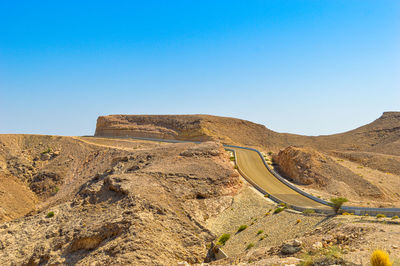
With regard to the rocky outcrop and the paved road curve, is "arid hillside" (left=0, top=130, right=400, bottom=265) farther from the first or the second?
the paved road curve

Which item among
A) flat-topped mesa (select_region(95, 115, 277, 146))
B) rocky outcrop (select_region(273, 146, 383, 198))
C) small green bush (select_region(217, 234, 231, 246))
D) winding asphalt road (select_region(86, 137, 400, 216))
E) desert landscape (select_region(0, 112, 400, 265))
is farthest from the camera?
flat-topped mesa (select_region(95, 115, 277, 146))

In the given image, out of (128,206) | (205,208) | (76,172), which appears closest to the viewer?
(128,206)

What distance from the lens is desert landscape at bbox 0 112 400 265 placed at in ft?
45.2

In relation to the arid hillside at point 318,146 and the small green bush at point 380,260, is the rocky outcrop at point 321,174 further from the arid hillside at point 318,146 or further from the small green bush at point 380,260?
the small green bush at point 380,260

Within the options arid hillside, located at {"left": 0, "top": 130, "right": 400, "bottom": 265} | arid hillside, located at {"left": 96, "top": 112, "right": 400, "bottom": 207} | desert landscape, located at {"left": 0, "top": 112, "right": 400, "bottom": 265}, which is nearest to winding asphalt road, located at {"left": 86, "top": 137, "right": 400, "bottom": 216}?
desert landscape, located at {"left": 0, "top": 112, "right": 400, "bottom": 265}

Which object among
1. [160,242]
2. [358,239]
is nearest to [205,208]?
[160,242]

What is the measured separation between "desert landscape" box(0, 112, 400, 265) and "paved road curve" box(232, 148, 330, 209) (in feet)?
2.94

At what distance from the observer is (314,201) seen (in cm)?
2505

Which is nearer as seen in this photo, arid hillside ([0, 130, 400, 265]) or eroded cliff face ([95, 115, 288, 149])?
arid hillside ([0, 130, 400, 265])

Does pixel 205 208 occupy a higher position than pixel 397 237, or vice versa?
pixel 397 237

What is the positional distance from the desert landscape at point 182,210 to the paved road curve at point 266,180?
2.94 feet

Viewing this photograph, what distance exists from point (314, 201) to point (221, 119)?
109 ft

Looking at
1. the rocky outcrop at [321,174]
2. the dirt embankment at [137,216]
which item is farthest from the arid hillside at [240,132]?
the dirt embankment at [137,216]

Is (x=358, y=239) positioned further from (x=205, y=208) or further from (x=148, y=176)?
(x=148, y=176)
